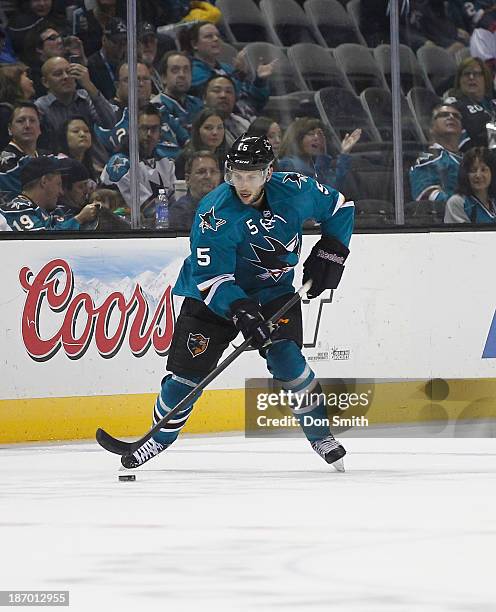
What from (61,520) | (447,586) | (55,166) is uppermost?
(55,166)

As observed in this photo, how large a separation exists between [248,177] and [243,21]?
2.40 metres

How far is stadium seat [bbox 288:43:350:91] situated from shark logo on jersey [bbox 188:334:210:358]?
2.30m

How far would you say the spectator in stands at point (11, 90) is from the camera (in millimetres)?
6020

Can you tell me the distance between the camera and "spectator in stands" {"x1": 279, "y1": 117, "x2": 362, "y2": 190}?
21.0 feet

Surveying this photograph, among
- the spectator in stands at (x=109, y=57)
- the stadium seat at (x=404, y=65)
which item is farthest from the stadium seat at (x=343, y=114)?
the spectator in stands at (x=109, y=57)

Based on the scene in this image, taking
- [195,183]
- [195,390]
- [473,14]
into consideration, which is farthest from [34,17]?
[195,390]

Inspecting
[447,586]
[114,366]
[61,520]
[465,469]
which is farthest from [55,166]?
[447,586]

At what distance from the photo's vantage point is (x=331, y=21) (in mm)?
6543

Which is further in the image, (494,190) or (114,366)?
(494,190)

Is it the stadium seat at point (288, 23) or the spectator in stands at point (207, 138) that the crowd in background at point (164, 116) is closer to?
the spectator in stands at point (207, 138)

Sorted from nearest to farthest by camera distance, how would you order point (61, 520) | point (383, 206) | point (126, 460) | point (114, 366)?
point (61, 520), point (126, 460), point (114, 366), point (383, 206)

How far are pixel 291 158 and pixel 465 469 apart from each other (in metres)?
2.20

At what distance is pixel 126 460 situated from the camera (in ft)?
15.1

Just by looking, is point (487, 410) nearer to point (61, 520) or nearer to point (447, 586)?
point (61, 520)
